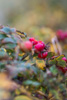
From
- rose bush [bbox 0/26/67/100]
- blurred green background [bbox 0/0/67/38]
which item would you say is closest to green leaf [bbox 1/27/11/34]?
rose bush [bbox 0/26/67/100]

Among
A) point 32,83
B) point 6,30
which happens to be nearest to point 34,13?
point 6,30

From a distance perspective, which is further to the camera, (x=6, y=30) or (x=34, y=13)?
(x=34, y=13)

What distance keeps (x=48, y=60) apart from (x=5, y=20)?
3064 mm

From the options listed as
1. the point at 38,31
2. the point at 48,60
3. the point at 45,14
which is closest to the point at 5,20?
the point at 45,14

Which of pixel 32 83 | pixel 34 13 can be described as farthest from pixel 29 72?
pixel 34 13

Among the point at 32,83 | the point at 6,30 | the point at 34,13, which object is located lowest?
the point at 32,83

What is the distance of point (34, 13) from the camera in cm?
Result: 314

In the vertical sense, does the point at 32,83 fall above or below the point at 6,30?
below

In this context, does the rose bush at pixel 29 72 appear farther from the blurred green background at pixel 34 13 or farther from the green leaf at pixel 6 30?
the blurred green background at pixel 34 13

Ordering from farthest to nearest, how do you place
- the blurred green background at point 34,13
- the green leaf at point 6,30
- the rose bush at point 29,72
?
1. the blurred green background at point 34,13
2. the green leaf at point 6,30
3. the rose bush at point 29,72

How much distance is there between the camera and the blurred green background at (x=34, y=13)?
9.50 ft

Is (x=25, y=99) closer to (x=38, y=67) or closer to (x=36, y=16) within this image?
(x=38, y=67)

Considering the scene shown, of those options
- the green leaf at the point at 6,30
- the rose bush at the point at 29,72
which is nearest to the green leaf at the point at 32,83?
the rose bush at the point at 29,72

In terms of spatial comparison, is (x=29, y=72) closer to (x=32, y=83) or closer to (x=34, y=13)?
(x=32, y=83)
